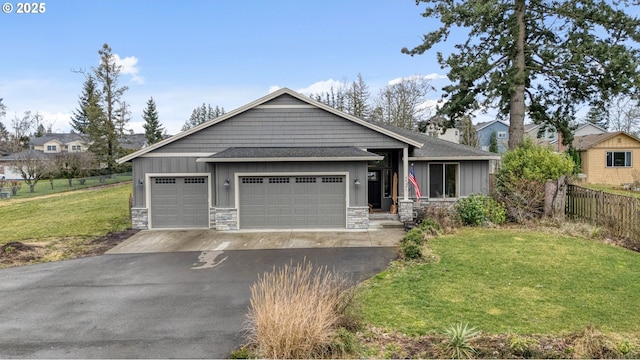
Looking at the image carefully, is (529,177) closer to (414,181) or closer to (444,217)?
(444,217)

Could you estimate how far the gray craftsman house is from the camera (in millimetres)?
12984

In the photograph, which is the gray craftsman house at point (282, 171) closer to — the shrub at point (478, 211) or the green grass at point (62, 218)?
the shrub at point (478, 211)

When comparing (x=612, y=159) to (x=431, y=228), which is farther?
(x=612, y=159)

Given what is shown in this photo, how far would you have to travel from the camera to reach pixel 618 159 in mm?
26281

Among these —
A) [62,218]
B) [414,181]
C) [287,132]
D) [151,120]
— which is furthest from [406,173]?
[151,120]

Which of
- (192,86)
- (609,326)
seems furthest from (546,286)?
(192,86)

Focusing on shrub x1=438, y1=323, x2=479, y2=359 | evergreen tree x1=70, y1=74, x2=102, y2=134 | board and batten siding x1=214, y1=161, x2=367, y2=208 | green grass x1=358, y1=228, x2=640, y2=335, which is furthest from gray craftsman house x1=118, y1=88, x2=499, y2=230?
evergreen tree x1=70, y1=74, x2=102, y2=134

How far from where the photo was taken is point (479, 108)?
18641 mm

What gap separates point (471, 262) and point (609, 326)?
341cm

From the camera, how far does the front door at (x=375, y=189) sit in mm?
16062

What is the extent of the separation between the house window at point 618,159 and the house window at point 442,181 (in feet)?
61.8

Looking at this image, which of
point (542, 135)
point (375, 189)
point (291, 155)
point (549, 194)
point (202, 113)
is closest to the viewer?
point (291, 155)

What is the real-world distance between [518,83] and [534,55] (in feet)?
6.88

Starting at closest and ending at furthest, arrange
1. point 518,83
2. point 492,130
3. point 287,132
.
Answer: point 287,132
point 518,83
point 492,130
